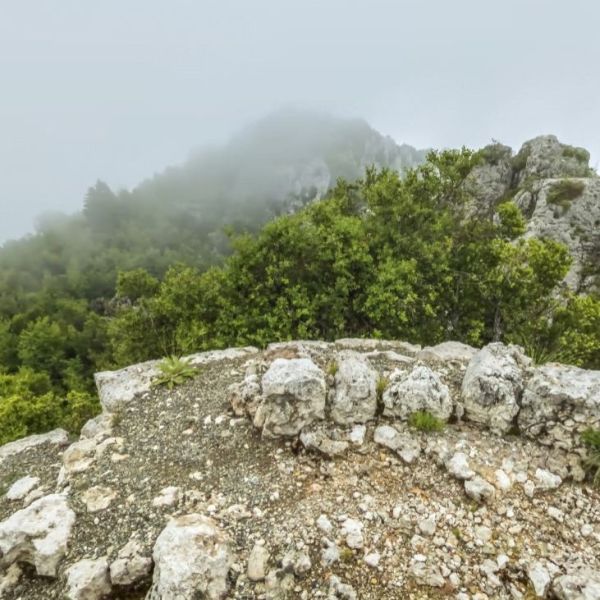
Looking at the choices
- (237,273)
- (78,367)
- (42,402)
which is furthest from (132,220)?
(237,273)

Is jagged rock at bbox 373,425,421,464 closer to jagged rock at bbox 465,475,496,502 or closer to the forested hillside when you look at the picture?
jagged rock at bbox 465,475,496,502

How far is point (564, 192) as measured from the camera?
36.8 m

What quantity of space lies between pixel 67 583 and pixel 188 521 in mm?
2066

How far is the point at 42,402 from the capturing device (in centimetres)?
2605

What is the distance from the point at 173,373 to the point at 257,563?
6.59 m

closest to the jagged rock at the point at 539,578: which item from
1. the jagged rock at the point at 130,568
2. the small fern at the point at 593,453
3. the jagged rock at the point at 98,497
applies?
the small fern at the point at 593,453

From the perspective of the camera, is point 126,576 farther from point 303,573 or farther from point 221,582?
point 303,573

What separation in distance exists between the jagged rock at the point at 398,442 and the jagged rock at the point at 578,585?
2907 mm

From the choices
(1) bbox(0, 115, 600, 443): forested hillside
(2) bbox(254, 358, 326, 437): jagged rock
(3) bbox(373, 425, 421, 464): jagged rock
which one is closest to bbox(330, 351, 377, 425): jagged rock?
(2) bbox(254, 358, 326, 437): jagged rock

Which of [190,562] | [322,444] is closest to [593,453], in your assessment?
[322,444]

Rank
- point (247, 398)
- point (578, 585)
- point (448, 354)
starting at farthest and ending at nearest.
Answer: point (448, 354) → point (247, 398) → point (578, 585)

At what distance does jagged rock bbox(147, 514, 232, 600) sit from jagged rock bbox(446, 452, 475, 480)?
15.0ft

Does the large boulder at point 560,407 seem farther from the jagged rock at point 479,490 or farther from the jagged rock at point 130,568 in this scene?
the jagged rock at point 130,568

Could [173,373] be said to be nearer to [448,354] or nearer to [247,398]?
[247,398]
